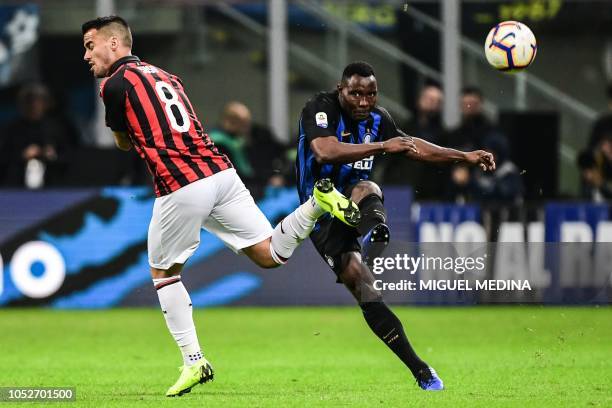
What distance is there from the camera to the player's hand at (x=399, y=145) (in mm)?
8133

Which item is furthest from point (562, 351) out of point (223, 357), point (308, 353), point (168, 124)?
point (168, 124)

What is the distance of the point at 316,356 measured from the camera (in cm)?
1072

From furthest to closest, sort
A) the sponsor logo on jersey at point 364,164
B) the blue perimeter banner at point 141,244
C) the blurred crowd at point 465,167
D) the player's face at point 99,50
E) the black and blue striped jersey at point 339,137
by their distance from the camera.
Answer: the blurred crowd at point 465,167, the blue perimeter banner at point 141,244, the sponsor logo on jersey at point 364,164, the black and blue striped jersey at point 339,137, the player's face at point 99,50

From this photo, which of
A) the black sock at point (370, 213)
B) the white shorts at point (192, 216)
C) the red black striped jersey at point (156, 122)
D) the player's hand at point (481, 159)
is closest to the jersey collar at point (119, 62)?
the red black striped jersey at point (156, 122)

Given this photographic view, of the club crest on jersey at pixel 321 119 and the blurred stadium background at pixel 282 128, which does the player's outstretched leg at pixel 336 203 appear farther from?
the blurred stadium background at pixel 282 128

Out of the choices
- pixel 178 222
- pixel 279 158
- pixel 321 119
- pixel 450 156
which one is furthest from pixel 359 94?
pixel 279 158

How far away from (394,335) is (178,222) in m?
1.53

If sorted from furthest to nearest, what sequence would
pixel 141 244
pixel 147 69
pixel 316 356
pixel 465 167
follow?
pixel 465 167
pixel 141 244
pixel 316 356
pixel 147 69

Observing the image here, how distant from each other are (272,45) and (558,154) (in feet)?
13.1

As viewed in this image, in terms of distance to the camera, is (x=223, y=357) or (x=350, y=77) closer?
(x=350, y=77)

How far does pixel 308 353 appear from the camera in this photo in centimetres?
1092

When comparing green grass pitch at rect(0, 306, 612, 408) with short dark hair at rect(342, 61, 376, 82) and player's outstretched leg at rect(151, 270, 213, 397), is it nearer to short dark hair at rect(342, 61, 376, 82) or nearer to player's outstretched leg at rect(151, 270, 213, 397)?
player's outstretched leg at rect(151, 270, 213, 397)

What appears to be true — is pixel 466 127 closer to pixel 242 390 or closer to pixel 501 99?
pixel 501 99

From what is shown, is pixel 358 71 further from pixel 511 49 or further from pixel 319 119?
pixel 511 49
